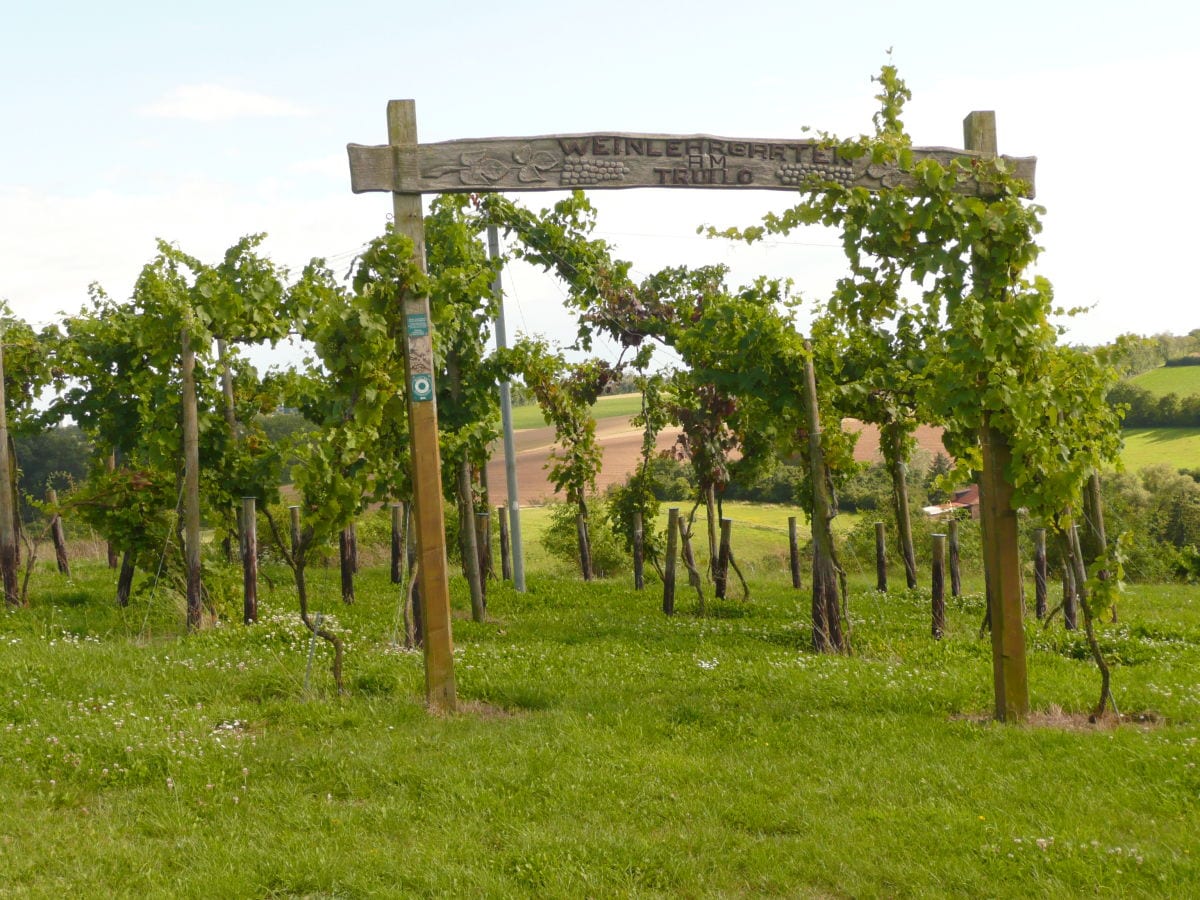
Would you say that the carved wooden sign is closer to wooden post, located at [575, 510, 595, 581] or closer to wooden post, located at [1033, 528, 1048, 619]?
wooden post, located at [1033, 528, 1048, 619]

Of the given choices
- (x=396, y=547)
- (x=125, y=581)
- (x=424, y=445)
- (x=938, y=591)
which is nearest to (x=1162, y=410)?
(x=938, y=591)

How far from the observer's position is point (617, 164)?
8.39 m

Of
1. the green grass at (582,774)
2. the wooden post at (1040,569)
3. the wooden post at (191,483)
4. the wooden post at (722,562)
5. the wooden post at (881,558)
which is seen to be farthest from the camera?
the wooden post at (881,558)

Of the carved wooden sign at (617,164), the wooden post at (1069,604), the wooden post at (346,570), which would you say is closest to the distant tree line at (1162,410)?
the wooden post at (1069,604)

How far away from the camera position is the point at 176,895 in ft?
17.3

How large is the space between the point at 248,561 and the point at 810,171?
25.0 feet

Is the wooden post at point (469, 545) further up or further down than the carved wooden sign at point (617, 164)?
further down

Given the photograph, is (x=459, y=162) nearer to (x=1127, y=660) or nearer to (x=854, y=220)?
(x=854, y=220)

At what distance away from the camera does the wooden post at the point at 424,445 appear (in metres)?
8.13

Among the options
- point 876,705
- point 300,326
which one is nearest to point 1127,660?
point 876,705

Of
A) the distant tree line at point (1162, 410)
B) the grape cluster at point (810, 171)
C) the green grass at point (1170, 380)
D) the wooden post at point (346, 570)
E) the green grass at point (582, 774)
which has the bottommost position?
the green grass at point (582, 774)

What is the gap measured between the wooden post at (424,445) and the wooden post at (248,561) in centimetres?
453

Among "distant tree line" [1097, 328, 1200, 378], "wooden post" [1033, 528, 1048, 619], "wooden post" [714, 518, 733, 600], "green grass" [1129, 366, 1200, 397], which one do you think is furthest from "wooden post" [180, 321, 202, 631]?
"green grass" [1129, 366, 1200, 397]

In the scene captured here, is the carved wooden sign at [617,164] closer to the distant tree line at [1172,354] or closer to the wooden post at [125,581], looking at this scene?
the wooden post at [125,581]
